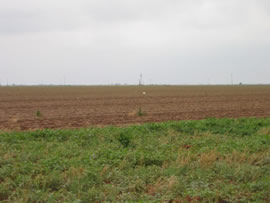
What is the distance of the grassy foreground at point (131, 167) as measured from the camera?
5.85 metres

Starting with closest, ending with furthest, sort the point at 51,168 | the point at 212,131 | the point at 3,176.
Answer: the point at 3,176
the point at 51,168
the point at 212,131

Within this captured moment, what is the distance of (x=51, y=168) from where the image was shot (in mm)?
7219

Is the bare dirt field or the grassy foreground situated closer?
the grassy foreground

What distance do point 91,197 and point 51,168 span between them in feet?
6.38

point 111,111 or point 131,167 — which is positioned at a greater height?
point 111,111

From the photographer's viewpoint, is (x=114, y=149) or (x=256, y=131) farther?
(x=256, y=131)

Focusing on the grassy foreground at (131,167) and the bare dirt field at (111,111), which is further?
the bare dirt field at (111,111)

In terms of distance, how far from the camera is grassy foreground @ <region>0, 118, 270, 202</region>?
585 cm

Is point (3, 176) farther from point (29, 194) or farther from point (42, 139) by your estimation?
point (42, 139)

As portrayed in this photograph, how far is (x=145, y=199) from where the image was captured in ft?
18.6

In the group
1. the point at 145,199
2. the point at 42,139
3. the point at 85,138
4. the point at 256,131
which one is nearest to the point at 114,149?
the point at 85,138

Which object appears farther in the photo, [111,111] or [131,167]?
[111,111]

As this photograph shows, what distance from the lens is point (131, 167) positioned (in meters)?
7.64

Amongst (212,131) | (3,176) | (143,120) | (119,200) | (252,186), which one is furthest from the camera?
(143,120)
